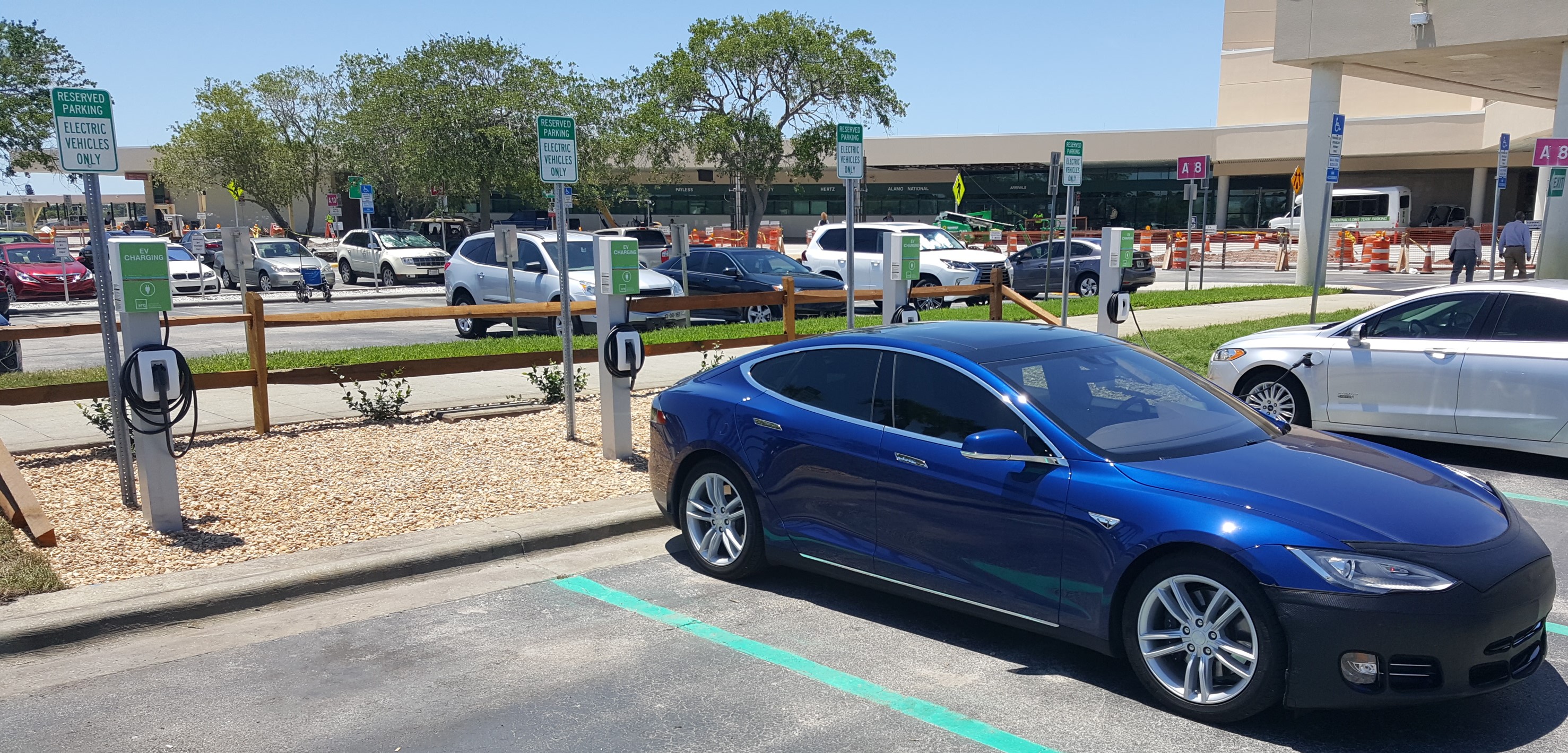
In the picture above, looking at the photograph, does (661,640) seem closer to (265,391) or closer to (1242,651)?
(1242,651)

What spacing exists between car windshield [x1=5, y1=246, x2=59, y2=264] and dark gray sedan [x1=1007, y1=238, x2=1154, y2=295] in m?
23.8

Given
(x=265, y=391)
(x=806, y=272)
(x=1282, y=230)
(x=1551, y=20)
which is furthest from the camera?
(x=1282, y=230)

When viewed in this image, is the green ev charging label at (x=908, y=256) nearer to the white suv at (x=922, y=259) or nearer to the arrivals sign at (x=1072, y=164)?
the arrivals sign at (x=1072, y=164)

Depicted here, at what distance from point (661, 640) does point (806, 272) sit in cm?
1540

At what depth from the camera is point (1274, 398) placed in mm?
9781

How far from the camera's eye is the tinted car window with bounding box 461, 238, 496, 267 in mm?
18875

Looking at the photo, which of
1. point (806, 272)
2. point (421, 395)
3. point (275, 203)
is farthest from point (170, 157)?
point (421, 395)

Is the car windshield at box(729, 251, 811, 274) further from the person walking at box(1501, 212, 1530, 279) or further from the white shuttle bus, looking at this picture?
the white shuttle bus

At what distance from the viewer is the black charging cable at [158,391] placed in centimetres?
666

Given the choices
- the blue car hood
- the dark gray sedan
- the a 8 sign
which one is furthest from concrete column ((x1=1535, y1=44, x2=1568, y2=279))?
the blue car hood

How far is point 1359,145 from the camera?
172ft

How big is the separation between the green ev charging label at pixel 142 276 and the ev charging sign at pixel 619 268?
118 inches

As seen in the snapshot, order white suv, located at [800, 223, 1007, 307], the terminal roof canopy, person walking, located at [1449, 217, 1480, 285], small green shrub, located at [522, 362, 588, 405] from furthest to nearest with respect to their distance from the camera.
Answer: person walking, located at [1449, 217, 1480, 285], the terminal roof canopy, white suv, located at [800, 223, 1007, 307], small green shrub, located at [522, 362, 588, 405]

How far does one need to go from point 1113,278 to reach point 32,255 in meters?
28.3
